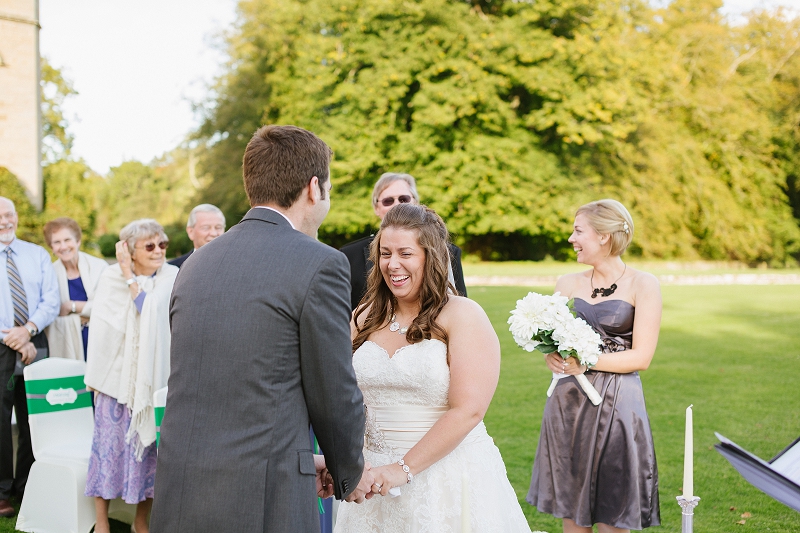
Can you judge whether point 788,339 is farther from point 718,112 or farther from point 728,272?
point 718,112

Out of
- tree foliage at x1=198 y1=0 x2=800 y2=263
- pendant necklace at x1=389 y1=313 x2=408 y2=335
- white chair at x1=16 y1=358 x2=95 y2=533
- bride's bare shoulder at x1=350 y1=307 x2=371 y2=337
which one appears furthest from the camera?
tree foliage at x1=198 y1=0 x2=800 y2=263

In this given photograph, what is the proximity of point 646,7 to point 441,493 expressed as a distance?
3517cm

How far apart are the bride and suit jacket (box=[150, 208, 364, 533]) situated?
621 mm

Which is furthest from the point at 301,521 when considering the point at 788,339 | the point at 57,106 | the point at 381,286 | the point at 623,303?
the point at 57,106

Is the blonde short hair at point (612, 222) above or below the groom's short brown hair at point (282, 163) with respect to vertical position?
below

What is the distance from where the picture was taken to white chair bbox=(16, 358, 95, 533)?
16.3 feet

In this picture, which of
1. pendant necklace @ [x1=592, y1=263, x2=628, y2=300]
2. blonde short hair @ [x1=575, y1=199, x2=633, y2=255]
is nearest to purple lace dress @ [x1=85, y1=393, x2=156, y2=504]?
pendant necklace @ [x1=592, y1=263, x2=628, y2=300]

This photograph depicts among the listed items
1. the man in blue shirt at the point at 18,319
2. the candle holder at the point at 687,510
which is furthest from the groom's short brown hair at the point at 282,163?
the man in blue shirt at the point at 18,319

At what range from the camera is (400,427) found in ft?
9.43

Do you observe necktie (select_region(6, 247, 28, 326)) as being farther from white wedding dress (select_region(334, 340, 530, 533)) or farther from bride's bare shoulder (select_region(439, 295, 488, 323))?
bride's bare shoulder (select_region(439, 295, 488, 323))

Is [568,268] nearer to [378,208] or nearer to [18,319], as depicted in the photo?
[378,208]

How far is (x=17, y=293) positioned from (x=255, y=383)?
489cm

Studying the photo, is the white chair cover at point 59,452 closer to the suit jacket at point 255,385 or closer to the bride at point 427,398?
the bride at point 427,398

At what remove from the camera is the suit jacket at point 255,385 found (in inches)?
81.2
